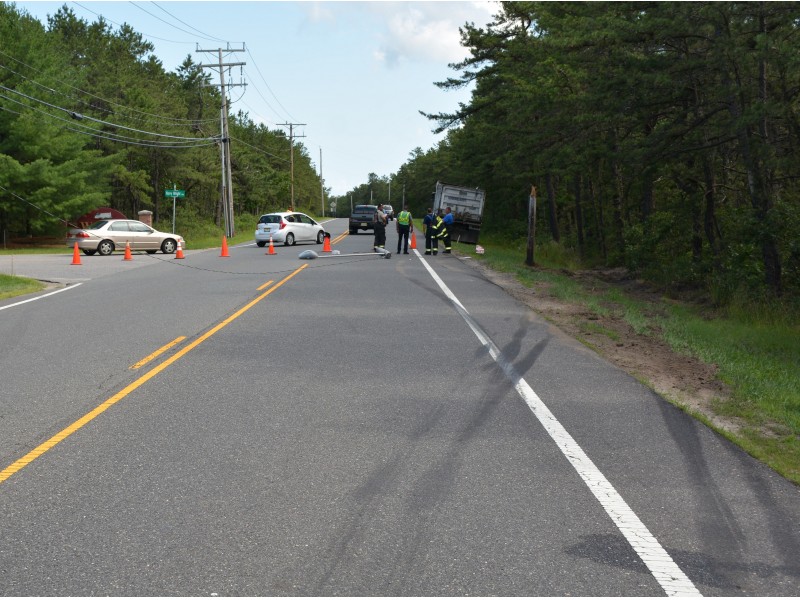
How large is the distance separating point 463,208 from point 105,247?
1636 cm

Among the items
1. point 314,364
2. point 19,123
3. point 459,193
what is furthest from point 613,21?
point 19,123

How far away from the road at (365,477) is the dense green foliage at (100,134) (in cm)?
3065

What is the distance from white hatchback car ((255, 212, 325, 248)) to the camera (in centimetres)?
3688

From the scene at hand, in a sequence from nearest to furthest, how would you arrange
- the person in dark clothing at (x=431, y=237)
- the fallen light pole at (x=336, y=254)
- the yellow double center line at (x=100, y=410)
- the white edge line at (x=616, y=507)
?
1. the white edge line at (x=616, y=507)
2. the yellow double center line at (x=100, y=410)
3. the fallen light pole at (x=336, y=254)
4. the person in dark clothing at (x=431, y=237)

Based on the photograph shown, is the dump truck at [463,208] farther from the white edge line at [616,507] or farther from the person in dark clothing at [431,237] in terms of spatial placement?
the white edge line at [616,507]

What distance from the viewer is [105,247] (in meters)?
32.3

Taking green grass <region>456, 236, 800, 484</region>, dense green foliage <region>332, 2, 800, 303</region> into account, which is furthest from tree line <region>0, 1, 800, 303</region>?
green grass <region>456, 236, 800, 484</region>

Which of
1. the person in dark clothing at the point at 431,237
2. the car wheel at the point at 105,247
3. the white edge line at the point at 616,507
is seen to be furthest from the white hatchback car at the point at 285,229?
the white edge line at the point at 616,507

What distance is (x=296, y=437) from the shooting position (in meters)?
6.37

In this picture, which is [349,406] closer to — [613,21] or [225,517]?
[225,517]

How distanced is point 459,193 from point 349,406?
32.2m

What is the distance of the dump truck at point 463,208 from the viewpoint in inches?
1519

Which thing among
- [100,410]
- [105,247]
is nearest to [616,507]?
[100,410]

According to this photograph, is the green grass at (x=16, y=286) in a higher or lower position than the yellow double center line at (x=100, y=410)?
lower
